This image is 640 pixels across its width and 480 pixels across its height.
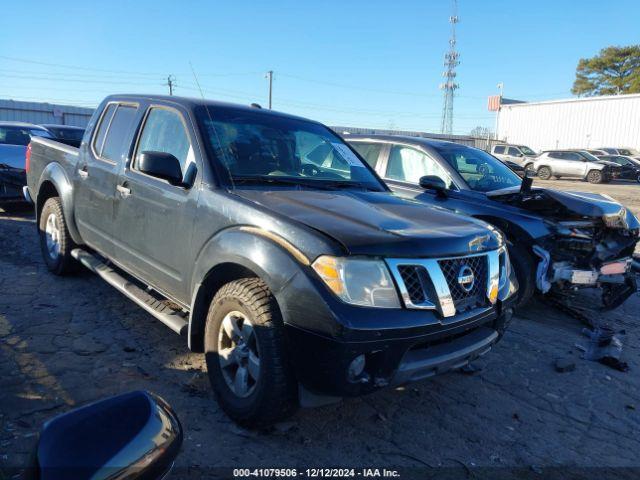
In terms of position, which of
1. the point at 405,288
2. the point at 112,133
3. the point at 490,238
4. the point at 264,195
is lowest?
the point at 405,288

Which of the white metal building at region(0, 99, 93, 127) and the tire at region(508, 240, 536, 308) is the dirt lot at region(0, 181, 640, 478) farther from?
the white metal building at region(0, 99, 93, 127)

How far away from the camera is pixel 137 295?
3742 mm

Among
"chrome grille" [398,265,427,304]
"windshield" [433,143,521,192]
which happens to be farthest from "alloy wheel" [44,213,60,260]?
"windshield" [433,143,521,192]

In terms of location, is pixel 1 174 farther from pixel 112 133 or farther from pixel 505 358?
pixel 505 358

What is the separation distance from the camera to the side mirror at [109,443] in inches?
38.3

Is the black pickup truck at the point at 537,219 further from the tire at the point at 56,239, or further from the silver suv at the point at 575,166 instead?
the silver suv at the point at 575,166

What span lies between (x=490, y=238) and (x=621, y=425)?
62.8 inches

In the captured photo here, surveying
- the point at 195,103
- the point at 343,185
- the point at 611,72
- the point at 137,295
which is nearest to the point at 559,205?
the point at 343,185

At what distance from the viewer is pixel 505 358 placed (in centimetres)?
423

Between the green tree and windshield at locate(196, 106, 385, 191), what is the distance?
206ft

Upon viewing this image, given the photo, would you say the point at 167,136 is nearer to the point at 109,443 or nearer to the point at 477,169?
the point at 109,443

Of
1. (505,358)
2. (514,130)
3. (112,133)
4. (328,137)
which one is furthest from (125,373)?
(514,130)

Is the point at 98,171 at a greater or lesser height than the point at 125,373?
greater

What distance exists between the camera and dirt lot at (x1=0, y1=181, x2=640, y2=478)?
272 cm
